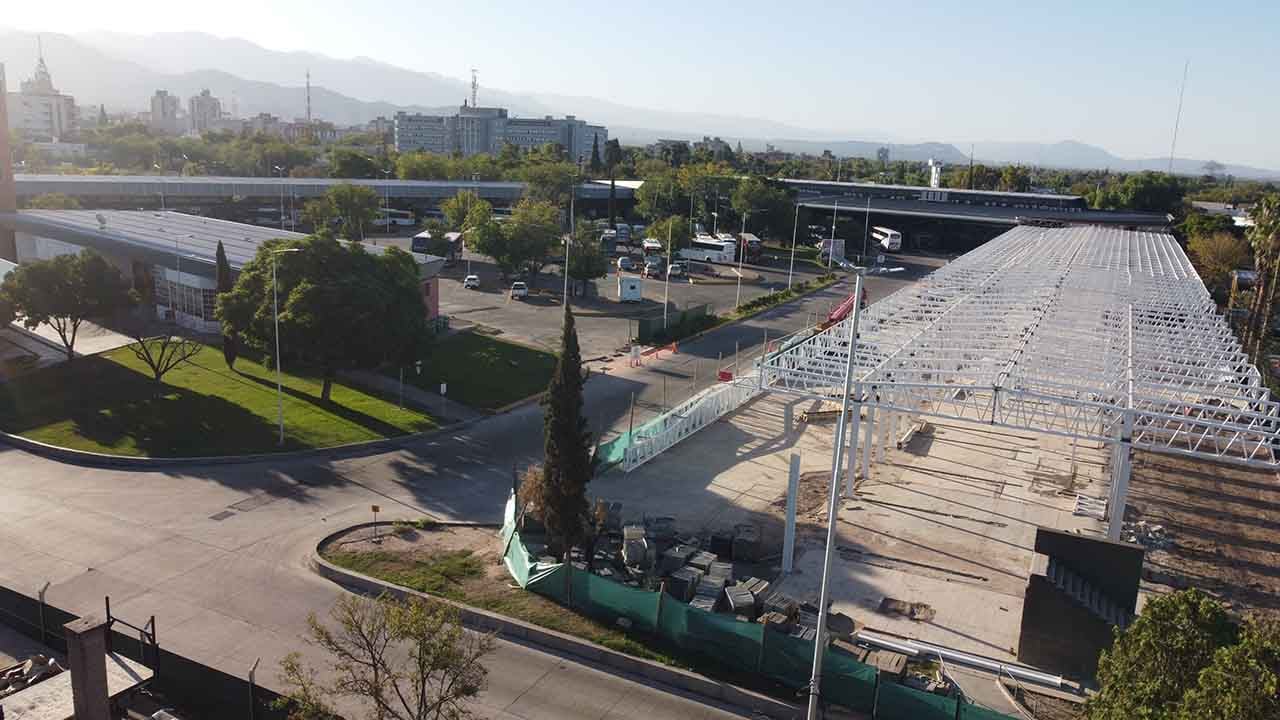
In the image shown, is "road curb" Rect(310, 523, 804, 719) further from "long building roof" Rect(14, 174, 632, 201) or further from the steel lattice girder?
"long building roof" Rect(14, 174, 632, 201)

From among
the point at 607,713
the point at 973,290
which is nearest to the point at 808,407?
the point at 973,290

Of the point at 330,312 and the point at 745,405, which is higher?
the point at 330,312

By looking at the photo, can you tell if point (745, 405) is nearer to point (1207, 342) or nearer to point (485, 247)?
point (1207, 342)

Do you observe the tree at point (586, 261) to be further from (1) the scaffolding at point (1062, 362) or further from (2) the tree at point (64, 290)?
(2) the tree at point (64, 290)

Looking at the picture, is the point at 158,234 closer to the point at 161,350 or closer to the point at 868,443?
the point at 161,350

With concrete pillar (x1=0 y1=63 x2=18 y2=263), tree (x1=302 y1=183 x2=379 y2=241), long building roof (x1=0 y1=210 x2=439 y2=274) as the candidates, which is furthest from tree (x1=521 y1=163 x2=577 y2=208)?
concrete pillar (x1=0 y1=63 x2=18 y2=263)

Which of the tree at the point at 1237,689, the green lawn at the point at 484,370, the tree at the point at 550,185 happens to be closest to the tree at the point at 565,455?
the tree at the point at 1237,689
